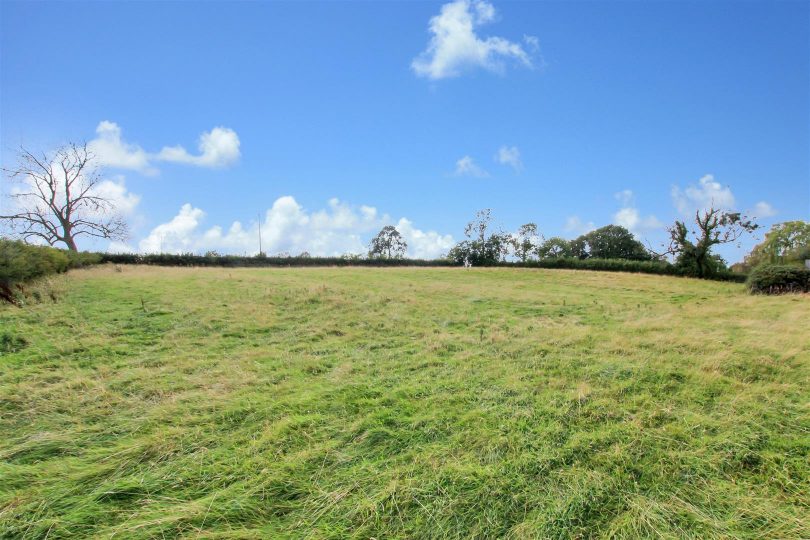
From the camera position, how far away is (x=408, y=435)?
12.6 feet

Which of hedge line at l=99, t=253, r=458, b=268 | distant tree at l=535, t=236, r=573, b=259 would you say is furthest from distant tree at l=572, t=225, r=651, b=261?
hedge line at l=99, t=253, r=458, b=268

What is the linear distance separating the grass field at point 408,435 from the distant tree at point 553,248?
59.6 m

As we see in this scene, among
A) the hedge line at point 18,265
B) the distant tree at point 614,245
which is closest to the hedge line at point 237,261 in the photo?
the hedge line at point 18,265

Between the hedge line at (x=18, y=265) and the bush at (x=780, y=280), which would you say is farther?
the bush at (x=780, y=280)

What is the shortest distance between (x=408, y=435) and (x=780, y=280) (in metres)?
22.7

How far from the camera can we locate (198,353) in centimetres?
686

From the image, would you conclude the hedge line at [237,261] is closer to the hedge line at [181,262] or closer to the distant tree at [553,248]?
the hedge line at [181,262]

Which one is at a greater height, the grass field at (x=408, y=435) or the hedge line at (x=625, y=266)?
the hedge line at (x=625, y=266)

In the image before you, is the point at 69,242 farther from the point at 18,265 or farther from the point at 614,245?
the point at 614,245

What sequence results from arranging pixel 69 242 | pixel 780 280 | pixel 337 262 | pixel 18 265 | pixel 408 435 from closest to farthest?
pixel 408 435, pixel 18 265, pixel 780 280, pixel 69 242, pixel 337 262

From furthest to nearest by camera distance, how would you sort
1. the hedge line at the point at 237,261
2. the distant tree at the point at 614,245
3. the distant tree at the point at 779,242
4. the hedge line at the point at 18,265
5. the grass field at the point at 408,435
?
1. the distant tree at the point at 614,245
2. the distant tree at the point at 779,242
3. the hedge line at the point at 237,261
4. the hedge line at the point at 18,265
5. the grass field at the point at 408,435

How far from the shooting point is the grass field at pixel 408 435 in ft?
9.29

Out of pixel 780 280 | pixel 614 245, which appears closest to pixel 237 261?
pixel 780 280

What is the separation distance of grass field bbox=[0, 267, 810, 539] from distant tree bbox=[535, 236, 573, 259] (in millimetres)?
59582
